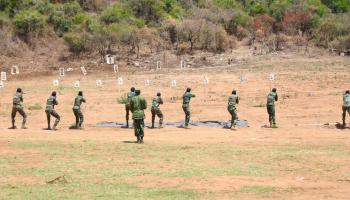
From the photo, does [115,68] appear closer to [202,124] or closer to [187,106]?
[202,124]

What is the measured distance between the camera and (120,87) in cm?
3819

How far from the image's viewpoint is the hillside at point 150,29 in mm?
49906

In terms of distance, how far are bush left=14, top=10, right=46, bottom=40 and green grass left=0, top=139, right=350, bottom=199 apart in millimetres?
32735

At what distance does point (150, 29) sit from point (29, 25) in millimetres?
9907

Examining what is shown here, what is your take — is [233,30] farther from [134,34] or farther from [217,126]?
[217,126]

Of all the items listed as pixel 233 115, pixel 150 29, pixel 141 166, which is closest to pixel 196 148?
pixel 141 166

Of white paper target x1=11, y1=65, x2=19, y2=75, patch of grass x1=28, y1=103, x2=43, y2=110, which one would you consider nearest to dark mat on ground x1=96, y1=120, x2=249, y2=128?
patch of grass x1=28, y1=103, x2=43, y2=110

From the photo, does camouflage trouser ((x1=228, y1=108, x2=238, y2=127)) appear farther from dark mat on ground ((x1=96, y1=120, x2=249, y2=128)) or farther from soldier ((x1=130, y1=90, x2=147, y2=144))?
soldier ((x1=130, y1=90, x2=147, y2=144))

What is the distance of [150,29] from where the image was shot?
53.1m

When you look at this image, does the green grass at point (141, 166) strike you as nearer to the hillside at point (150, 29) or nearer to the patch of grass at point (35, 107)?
the patch of grass at point (35, 107)

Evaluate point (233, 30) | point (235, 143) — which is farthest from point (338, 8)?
point (235, 143)

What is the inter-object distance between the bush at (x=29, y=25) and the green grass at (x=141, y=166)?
32.7m

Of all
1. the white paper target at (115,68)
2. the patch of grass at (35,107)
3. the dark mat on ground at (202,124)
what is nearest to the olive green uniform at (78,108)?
the dark mat on ground at (202,124)

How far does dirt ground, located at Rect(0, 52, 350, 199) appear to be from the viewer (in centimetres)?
1353
